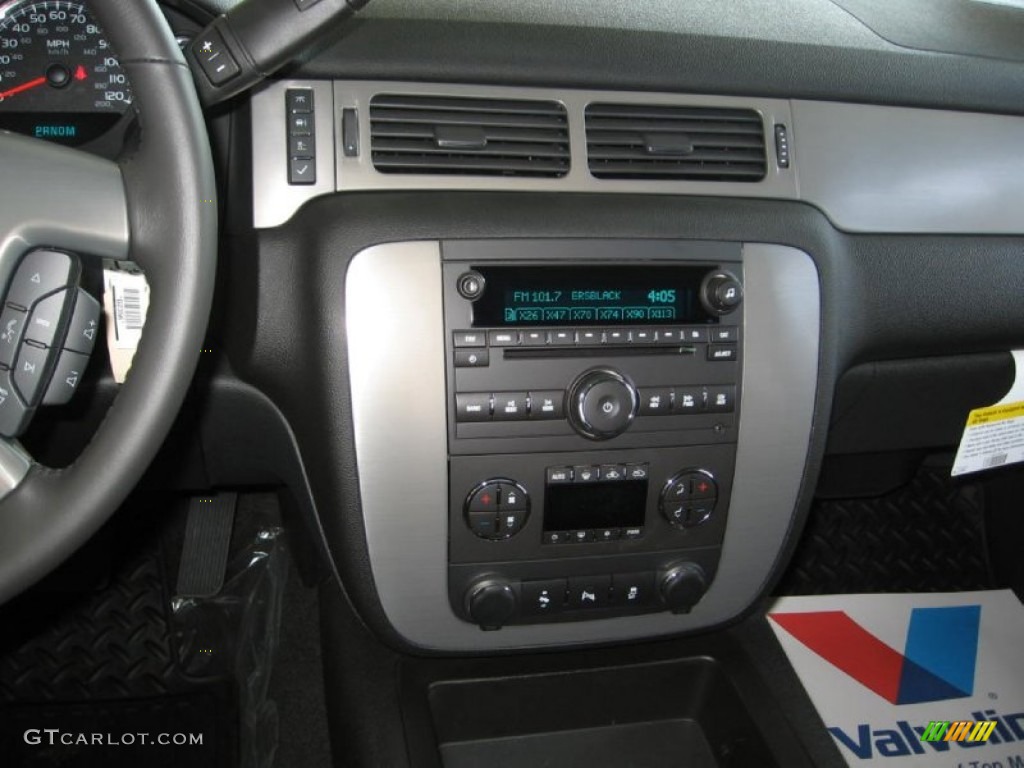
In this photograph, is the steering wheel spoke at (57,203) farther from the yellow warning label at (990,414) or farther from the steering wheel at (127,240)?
the yellow warning label at (990,414)

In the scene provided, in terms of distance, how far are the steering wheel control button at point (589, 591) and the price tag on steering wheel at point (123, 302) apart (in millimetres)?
528

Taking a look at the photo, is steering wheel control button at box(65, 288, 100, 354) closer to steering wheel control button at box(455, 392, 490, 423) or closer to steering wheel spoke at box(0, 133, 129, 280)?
steering wheel spoke at box(0, 133, 129, 280)

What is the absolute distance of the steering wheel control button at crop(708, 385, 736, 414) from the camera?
0.99 metres

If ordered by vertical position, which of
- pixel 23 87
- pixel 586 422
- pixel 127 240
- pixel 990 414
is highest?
pixel 23 87

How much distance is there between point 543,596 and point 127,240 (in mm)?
579

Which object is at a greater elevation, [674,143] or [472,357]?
[674,143]

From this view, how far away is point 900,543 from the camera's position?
174 cm

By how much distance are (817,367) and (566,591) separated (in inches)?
15.1

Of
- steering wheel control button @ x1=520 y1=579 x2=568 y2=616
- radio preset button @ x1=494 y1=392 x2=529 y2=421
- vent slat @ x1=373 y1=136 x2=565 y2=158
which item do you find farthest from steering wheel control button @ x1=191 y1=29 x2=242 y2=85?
steering wheel control button @ x1=520 y1=579 x2=568 y2=616

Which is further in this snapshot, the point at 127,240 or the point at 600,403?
the point at 600,403

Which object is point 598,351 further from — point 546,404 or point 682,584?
point 682,584

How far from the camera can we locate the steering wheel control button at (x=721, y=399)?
0.99 metres

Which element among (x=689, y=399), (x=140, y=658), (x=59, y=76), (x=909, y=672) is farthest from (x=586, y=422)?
(x=140, y=658)

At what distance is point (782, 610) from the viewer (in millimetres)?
1410
